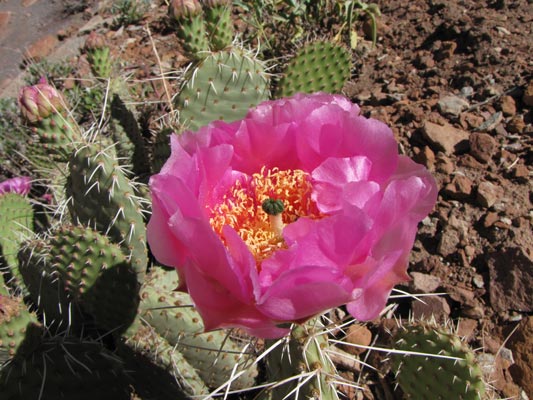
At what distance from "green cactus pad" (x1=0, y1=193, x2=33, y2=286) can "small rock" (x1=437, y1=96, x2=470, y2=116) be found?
1.87 m

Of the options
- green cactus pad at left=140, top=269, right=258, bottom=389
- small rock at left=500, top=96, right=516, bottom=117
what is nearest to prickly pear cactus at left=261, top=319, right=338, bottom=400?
green cactus pad at left=140, top=269, right=258, bottom=389

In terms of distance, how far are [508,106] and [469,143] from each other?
29cm

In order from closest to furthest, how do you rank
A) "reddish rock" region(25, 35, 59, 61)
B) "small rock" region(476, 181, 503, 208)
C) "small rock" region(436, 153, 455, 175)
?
"small rock" region(476, 181, 503, 208) < "small rock" region(436, 153, 455, 175) < "reddish rock" region(25, 35, 59, 61)

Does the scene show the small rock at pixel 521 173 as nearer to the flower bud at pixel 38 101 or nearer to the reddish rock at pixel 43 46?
the flower bud at pixel 38 101

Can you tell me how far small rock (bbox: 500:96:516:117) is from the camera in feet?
7.36

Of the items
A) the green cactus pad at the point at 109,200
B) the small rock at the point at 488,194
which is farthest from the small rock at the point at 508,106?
the green cactus pad at the point at 109,200

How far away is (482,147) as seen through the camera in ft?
6.89

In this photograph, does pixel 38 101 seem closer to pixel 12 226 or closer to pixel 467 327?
pixel 12 226

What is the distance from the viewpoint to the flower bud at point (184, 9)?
1.75 metres

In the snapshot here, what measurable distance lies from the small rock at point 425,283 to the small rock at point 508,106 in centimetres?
93

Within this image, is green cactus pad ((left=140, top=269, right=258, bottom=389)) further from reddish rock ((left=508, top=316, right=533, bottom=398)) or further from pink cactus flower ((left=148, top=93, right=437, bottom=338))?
reddish rock ((left=508, top=316, right=533, bottom=398))

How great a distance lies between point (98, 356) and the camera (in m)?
1.44

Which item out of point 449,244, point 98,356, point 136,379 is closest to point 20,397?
point 98,356

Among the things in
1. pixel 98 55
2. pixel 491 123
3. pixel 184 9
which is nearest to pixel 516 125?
pixel 491 123
